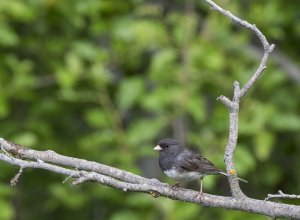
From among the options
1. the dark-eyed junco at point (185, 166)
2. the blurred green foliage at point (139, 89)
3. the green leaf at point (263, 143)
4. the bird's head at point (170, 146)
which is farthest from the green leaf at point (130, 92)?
the dark-eyed junco at point (185, 166)

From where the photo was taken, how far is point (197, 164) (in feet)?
15.7

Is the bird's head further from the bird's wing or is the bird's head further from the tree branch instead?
the tree branch

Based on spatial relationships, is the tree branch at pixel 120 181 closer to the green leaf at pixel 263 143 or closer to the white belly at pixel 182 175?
the white belly at pixel 182 175

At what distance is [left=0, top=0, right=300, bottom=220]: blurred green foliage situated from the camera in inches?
258

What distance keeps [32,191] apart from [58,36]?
6.08 feet

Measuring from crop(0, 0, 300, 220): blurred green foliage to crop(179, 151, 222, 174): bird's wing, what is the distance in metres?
1.43

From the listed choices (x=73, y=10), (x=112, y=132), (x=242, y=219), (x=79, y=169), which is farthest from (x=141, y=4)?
(x=79, y=169)

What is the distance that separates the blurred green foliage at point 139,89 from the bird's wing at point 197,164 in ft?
4.70

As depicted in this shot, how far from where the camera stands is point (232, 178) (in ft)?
11.2

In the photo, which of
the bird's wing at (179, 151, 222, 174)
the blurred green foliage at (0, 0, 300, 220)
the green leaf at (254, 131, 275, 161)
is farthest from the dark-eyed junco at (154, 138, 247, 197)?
the green leaf at (254, 131, 275, 161)

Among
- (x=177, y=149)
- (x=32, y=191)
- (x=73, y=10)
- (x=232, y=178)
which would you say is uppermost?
(x=73, y=10)

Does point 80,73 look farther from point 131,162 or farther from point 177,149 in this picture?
point 177,149

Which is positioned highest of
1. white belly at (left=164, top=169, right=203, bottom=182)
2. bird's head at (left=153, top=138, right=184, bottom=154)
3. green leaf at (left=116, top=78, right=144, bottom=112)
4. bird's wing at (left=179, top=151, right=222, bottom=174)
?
green leaf at (left=116, top=78, right=144, bottom=112)

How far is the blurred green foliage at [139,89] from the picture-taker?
655 cm
